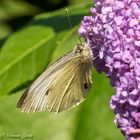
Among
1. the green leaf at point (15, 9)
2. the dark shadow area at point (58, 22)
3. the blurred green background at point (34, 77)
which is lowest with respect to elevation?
the blurred green background at point (34, 77)

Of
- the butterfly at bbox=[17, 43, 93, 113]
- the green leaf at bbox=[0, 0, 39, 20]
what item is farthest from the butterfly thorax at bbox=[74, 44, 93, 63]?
the green leaf at bbox=[0, 0, 39, 20]

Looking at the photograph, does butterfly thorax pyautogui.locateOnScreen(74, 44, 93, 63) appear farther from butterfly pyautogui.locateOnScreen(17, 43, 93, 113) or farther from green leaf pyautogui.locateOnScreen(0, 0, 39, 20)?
green leaf pyautogui.locateOnScreen(0, 0, 39, 20)

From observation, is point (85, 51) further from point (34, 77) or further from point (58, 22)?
point (58, 22)

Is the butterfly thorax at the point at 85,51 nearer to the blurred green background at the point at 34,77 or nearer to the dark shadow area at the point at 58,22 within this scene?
the blurred green background at the point at 34,77

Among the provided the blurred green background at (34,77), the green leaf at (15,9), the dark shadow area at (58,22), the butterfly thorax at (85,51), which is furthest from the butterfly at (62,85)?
the green leaf at (15,9)

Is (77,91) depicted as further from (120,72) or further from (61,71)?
(120,72)
